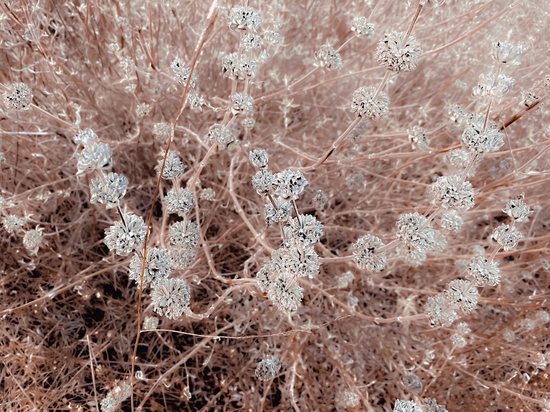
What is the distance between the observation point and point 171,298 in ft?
1.98

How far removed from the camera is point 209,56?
3.89ft

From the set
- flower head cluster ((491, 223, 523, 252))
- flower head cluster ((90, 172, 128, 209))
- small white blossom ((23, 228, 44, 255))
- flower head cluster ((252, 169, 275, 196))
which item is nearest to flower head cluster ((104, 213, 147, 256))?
flower head cluster ((90, 172, 128, 209))

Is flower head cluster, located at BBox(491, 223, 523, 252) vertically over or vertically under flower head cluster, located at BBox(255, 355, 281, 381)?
over

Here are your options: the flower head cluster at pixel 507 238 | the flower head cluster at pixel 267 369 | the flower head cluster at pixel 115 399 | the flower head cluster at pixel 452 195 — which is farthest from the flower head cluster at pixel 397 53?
the flower head cluster at pixel 115 399

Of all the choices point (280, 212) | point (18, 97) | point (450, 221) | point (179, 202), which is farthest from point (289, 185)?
point (18, 97)

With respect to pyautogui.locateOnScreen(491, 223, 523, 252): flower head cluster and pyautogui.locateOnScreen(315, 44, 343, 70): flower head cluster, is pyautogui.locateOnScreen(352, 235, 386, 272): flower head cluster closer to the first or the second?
pyautogui.locateOnScreen(491, 223, 523, 252): flower head cluster

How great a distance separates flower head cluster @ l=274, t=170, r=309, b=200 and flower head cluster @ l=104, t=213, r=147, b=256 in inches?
6.1

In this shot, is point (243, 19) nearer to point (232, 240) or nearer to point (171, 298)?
point (171, 298)

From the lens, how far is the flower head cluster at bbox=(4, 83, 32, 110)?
0.68m

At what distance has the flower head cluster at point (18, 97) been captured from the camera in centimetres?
68

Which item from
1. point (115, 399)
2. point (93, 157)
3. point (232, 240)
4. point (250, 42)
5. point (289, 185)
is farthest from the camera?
point (232, 240)

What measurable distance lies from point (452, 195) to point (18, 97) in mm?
610

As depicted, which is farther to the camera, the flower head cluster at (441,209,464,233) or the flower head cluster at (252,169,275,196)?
the flower head cluster at (441,209,464,233)

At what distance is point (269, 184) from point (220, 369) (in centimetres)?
58
